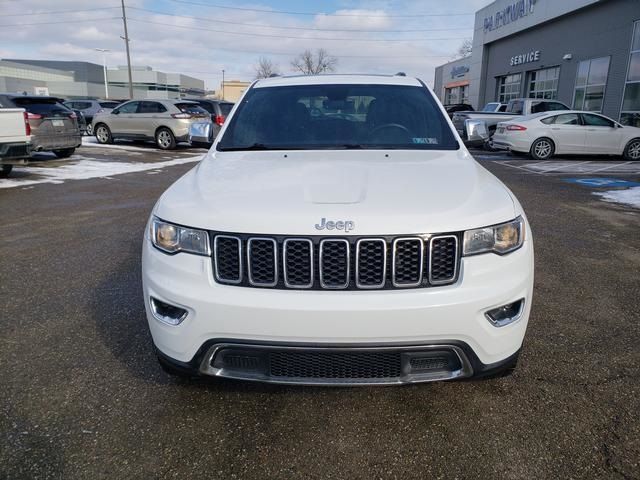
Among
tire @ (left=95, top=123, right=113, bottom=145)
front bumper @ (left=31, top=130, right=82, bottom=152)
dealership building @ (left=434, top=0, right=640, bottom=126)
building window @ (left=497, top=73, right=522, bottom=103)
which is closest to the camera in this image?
front bumper @ (left=31, top=130, right=82, bottom=152)

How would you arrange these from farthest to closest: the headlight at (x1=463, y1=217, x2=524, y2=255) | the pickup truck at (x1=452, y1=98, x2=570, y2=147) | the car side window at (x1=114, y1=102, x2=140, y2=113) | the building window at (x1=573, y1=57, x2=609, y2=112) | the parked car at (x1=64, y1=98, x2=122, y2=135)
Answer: the parked car at (x1=64, y1=98, x2=122, y2=135), the building window at (x1=573, y1=57, x2=609, y2=112), the pickup truck at (x1=452, y1=98, x2=570, y2=147), the car side window at (x1=114, y1=102, x2=140, y2=113), the headlight at (x1=463, y1=217, x2=524, y2=255)

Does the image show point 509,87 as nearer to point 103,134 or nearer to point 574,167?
point 574,167

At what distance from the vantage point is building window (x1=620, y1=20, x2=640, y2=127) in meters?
17.8

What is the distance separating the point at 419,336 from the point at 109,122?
18.2 meters

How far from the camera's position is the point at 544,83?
85.0ft

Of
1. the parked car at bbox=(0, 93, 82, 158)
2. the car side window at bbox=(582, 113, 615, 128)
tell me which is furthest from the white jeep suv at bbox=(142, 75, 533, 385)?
the car side window at bbox=(582, 113, 615, 128)

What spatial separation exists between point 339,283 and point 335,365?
363 millimetres

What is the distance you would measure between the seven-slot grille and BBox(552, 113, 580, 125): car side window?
14235mm

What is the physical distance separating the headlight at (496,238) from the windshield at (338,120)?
1.14 meters

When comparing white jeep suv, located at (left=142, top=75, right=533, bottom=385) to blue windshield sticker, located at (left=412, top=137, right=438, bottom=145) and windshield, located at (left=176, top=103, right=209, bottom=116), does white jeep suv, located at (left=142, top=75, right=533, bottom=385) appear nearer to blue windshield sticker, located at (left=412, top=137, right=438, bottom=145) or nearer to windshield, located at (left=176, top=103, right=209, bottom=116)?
blue windshield sticker, located at (left=412, top=137, right=438, bottom=145)

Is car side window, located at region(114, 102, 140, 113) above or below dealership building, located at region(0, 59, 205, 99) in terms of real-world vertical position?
below

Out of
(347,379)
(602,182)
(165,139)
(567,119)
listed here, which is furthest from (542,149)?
(347,379)

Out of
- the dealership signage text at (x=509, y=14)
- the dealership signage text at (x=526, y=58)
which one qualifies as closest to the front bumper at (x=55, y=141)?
the dealership signage text at (x=526, y=58)

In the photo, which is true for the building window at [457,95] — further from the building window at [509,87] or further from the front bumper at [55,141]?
the front bumper at [55,141]
